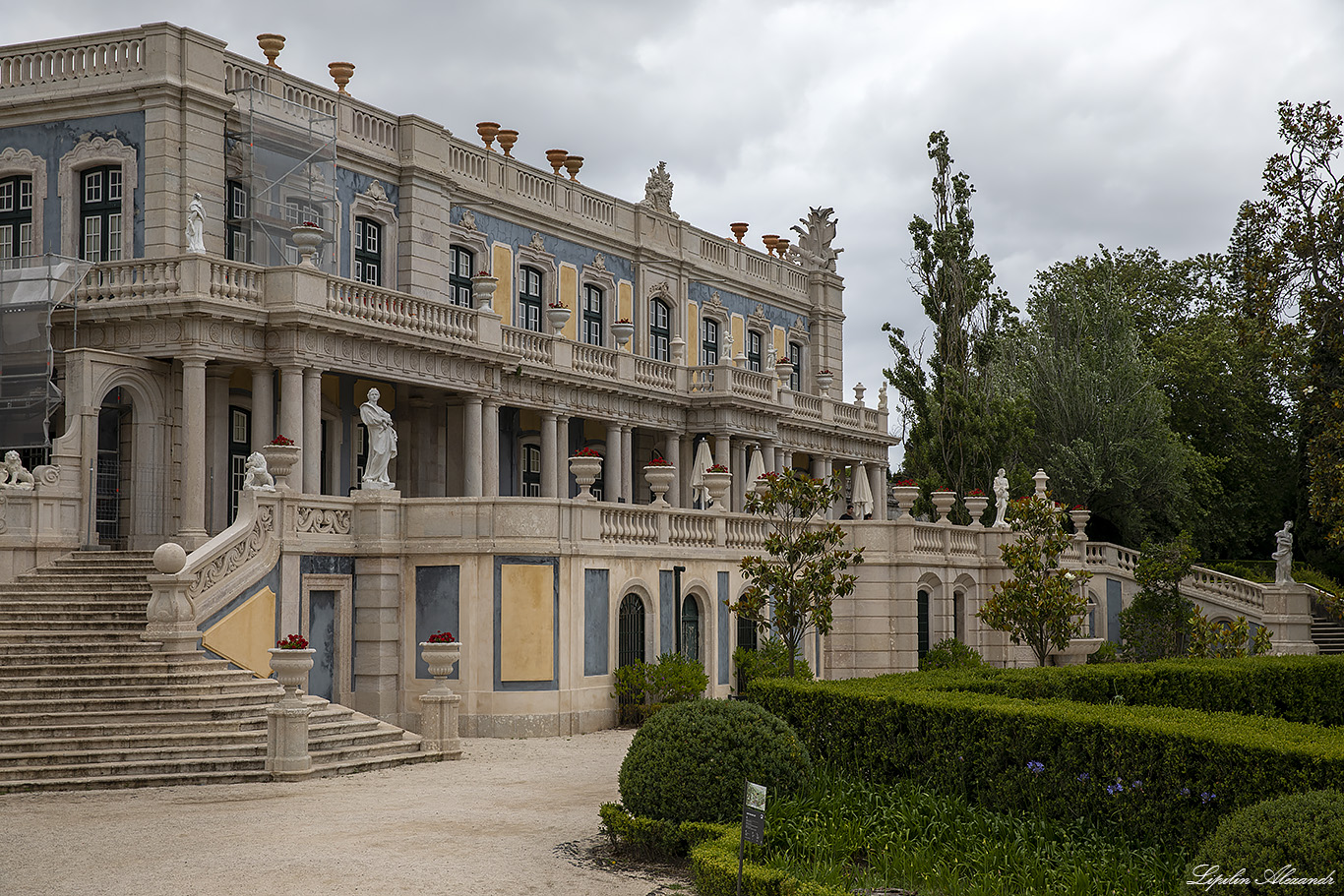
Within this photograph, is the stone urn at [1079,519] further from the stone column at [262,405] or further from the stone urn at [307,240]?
the stone column at [262,405]

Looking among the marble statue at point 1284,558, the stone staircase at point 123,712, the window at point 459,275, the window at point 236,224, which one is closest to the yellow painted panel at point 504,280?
the window at point 459,275

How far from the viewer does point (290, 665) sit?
18828mm

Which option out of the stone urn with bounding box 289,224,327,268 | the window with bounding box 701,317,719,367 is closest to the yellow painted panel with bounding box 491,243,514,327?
the stone urn with bounding box 289,224,327,268

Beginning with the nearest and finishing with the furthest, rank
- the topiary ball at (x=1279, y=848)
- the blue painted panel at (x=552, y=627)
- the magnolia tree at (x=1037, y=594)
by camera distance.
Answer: the topiary ball at (x=1279, y=848) < the blue painted panel at (x=552, y=627) < the magnolia tree at (x=1037, y=594)

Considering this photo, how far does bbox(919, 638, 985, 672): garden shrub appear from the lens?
103ft

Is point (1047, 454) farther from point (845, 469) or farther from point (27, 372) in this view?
point (27, 372)

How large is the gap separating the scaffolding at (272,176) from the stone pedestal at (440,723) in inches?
457

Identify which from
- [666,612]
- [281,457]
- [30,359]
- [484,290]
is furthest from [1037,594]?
[30,359]

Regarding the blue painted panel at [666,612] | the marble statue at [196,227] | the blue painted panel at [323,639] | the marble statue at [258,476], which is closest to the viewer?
the marble statue at [258,476]

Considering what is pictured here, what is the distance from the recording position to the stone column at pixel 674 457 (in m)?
39.0

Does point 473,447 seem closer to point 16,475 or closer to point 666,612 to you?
point 666,612

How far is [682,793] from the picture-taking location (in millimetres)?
13469

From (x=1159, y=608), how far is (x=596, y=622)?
20.7 meters

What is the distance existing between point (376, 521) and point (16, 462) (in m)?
6.17
